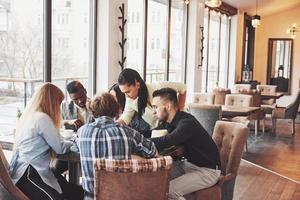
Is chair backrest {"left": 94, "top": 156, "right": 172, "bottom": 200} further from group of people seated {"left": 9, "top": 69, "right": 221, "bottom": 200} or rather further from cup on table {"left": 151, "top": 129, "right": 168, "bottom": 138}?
cup on table {"left": 151, "top": 129, "right": 168, "bottom": 138}

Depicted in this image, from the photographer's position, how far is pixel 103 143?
2.47 meters

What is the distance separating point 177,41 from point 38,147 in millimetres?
6139

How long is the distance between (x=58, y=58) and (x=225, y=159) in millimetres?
2527

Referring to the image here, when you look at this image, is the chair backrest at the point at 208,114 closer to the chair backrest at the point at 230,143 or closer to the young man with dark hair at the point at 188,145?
the chair backrest at the point at 230,143

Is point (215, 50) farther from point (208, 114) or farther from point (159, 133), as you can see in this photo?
point (159, 133)

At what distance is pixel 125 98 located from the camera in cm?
414

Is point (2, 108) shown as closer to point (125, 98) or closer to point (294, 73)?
point (125, 98)

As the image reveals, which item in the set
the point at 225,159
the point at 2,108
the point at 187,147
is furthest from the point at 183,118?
the point at 2,108

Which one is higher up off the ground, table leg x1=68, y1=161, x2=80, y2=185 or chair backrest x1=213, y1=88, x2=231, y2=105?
chair backrest x1=213, y1=88, x2=231, y2=105

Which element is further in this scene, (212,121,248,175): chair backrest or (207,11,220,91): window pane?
(207,11,220,91): window pane

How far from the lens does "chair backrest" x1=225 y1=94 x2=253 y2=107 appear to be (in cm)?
745

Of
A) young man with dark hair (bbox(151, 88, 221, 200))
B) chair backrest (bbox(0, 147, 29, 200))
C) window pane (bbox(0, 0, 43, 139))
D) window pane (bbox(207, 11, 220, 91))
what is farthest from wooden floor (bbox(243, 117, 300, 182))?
chair backrest (bbox(0, 147, 29, 200))

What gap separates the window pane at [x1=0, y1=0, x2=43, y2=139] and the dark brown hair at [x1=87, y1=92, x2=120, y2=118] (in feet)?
6.32

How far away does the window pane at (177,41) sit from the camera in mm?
8328
